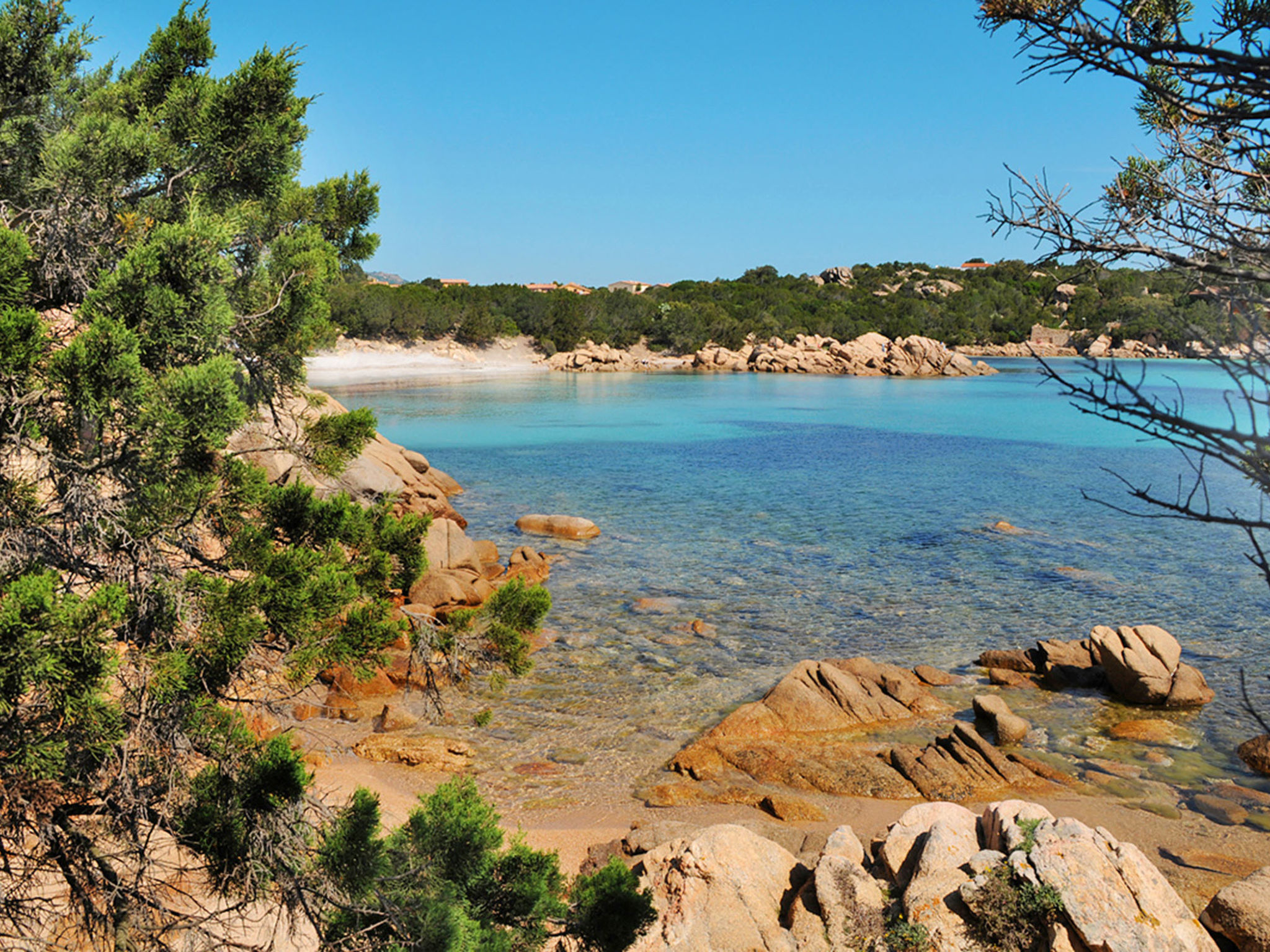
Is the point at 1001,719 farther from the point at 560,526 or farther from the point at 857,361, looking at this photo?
the point at 857,361

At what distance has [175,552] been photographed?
4043 mm

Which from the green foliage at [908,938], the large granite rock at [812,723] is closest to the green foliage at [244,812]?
the green foliage at [908,938]

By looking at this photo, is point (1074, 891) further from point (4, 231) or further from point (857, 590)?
point (857, 590)

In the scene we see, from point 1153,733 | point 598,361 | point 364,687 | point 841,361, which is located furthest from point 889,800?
point 841,361

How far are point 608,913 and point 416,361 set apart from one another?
2654 inches

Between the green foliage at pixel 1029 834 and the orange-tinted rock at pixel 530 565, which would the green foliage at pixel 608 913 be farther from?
the orange-tinted rock at pixel 530 565

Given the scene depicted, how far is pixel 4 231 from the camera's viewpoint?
339 centimetres

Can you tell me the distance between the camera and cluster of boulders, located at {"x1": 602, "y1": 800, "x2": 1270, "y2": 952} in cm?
500

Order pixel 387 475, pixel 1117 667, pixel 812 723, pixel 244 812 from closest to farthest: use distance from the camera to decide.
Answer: pixel 244 812, pixel 812 723, pixel 1117 667, pixel 387 475

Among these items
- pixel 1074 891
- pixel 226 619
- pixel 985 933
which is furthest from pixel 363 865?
pixel 1074 891

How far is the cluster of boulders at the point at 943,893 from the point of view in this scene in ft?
16.4

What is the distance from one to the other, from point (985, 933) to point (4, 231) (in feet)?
20.1

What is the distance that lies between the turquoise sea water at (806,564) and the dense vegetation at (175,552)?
4.56m

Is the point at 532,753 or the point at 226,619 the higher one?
the point at 226,619
